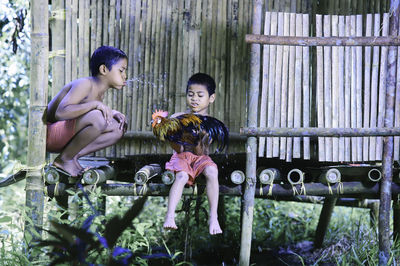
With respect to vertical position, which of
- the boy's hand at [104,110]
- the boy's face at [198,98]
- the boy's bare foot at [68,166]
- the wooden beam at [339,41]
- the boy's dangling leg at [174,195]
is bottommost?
the boy's dangling leg at [174,195]

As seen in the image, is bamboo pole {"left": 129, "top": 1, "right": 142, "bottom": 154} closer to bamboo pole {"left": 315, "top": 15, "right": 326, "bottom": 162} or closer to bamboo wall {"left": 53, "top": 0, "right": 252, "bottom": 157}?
bamboo wall {"left": 53, "top": 0, "right": 252, "bottom": 157}

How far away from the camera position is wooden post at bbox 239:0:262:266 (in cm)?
489

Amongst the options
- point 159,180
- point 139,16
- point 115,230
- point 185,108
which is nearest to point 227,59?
point 185,108

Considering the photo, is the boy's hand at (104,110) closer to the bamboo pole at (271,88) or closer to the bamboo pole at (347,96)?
the bamboo pole at (271,88)

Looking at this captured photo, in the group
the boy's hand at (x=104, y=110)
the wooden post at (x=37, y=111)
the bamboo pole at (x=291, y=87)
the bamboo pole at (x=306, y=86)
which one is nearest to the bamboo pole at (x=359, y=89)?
the bamboo pole at (x=306, y=86)

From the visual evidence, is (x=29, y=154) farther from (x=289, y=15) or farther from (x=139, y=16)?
(x=289, y=15)

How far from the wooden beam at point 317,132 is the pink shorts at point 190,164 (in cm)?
42

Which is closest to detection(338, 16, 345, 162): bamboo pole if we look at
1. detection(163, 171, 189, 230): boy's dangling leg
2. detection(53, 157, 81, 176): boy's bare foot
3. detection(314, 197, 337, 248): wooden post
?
detection(163, 171, 189, 230): boy's dangling leg

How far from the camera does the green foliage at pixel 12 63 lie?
6.68 m

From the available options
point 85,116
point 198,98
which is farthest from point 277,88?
point 85,116

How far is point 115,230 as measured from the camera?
2602mm

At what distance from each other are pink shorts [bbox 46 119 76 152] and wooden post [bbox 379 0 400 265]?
2.79 m

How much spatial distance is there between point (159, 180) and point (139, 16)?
172cm

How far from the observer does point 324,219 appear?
23.2ft
